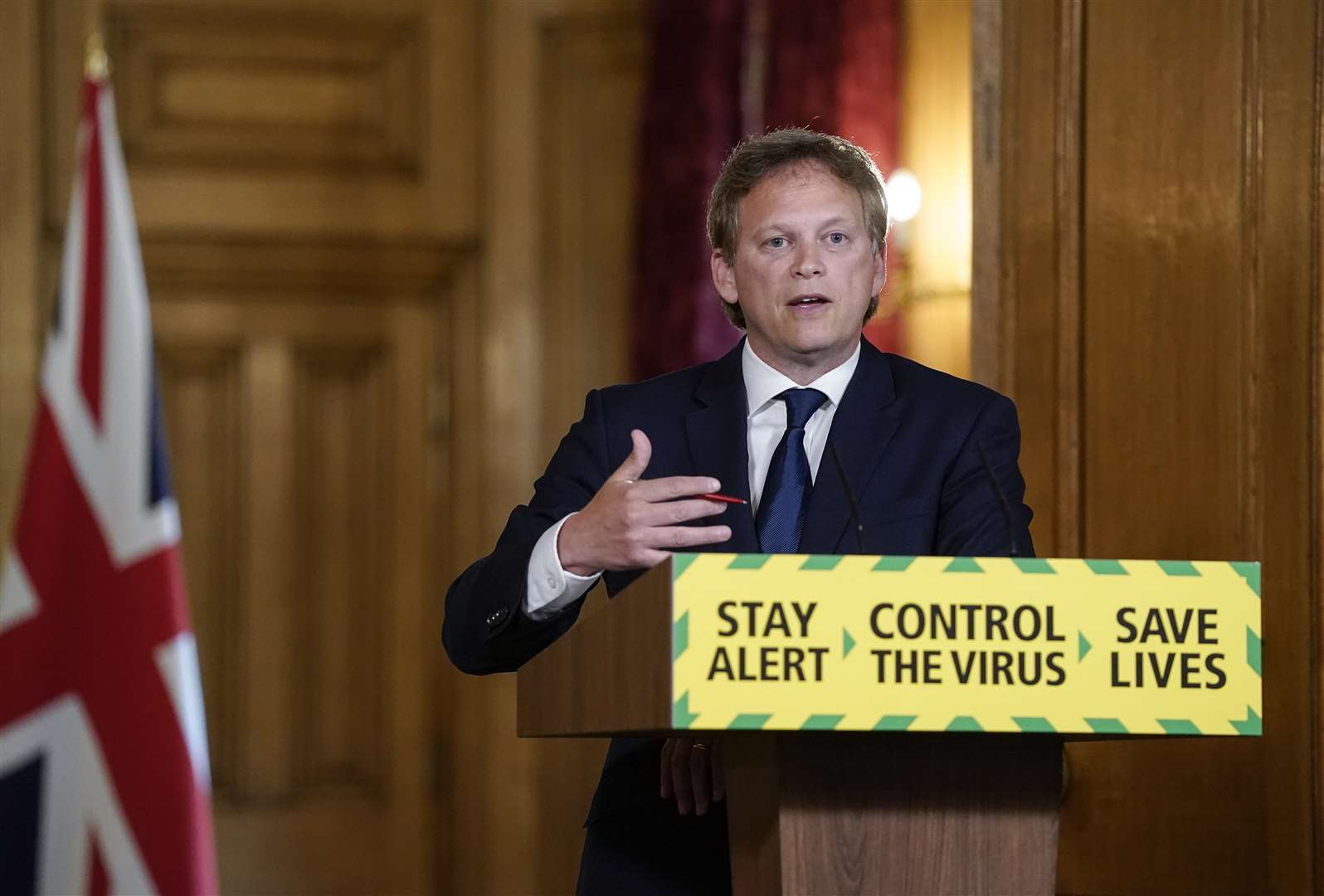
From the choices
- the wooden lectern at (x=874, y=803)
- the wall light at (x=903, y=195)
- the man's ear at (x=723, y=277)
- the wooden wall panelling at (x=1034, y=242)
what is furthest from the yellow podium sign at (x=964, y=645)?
the wall light at (x=903, y=195)

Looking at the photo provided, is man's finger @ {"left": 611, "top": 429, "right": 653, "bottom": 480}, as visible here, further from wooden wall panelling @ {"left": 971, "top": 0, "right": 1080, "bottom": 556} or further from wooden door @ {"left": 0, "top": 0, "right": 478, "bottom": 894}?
wooden door @ {"left": 0, "top": 0, "right": 478, "bottom": 894}

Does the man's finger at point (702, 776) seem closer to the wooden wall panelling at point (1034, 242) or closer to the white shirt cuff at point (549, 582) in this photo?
the white shirt cuff at point (549, 582)

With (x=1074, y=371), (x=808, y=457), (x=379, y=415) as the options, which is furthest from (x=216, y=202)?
(x=808, y=457)

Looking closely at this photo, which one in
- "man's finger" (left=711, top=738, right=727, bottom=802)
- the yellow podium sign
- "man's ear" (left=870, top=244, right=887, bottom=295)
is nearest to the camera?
the yellow podium sign

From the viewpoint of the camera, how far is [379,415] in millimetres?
5152

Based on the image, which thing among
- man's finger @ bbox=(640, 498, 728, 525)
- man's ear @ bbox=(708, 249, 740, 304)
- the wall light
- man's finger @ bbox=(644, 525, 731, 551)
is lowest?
man's finger @ bbox=(644, 525, 731, 551)

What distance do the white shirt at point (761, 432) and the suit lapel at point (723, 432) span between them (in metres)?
0.02

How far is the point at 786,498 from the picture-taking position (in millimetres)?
1975

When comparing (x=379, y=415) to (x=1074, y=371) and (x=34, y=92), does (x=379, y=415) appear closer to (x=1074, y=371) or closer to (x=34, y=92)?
(x=34, y=92)

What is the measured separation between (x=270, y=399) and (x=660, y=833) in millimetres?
3344

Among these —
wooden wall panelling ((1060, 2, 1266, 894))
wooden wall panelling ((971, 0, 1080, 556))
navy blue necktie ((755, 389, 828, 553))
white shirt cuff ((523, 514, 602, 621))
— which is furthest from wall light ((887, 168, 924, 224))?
white shirt cuff ((523, 514, 602, 621))

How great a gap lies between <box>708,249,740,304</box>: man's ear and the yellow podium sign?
106 cm

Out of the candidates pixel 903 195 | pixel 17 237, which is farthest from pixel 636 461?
pixel 17 237

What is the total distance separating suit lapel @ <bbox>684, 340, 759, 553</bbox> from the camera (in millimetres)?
2070
